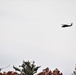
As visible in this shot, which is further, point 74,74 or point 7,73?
point 74,74

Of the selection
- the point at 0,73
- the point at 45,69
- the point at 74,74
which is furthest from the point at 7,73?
the point at 74,74

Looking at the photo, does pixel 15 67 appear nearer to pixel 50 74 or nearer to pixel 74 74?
pixel 50 74

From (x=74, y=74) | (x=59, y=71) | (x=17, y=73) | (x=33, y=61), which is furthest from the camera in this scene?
(x=74, y=74)

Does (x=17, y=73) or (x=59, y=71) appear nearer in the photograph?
(x=17, y=73)

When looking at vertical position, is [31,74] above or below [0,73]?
below

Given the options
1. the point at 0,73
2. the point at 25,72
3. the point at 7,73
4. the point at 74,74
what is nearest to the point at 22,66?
the point at 25,72

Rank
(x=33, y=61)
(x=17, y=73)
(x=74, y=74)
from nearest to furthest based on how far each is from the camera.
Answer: (x=33, y=61), (x=17, y=73), (x=74, y=74)

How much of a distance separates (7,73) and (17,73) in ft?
10.9

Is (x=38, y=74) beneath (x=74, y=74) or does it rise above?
beneath

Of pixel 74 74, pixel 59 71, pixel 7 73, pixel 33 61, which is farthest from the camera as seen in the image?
pixel 74 74

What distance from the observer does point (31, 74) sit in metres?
32.8

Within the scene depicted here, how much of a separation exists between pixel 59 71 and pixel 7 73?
763 cm

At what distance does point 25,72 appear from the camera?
32906 millimetres

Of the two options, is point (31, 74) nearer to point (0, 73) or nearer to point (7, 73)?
point (7, 73)
